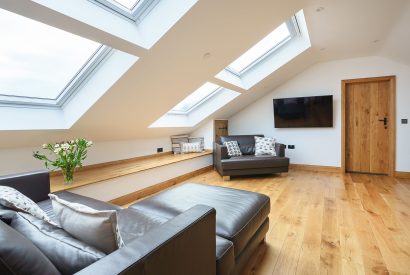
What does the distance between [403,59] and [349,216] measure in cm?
313

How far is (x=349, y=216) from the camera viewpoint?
2.52m

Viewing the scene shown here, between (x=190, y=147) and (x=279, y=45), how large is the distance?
2.68 meters

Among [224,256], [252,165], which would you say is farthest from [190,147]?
[224,256]

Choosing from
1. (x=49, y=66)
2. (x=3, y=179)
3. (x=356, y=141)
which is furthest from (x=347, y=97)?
(x=3, y=179)

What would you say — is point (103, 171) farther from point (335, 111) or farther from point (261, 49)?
point (335, 111)

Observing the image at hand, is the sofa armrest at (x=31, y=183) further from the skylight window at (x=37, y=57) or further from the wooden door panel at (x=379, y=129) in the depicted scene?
the wooden door panel at (x=379, y=129)

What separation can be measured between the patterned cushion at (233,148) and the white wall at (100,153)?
4.30 ft

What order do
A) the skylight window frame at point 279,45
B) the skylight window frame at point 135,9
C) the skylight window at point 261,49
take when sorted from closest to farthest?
the skylight window frame at point 135,9 < the skylight window frame at point 279,45 < the skylight window at point 261,49

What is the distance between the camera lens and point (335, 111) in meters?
4.62

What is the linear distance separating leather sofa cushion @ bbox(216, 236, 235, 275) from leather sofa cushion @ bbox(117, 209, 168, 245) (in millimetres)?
442

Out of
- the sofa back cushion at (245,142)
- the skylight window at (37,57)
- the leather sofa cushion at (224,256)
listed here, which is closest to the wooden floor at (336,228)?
the leather sofa cushion at (224,256)

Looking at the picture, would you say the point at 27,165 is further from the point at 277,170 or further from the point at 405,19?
the point at 405,19

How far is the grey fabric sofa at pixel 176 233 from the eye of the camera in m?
0.68

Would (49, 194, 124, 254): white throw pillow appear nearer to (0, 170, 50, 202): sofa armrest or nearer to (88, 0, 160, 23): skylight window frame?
(0, 170, 50, 202): sofa armrest
